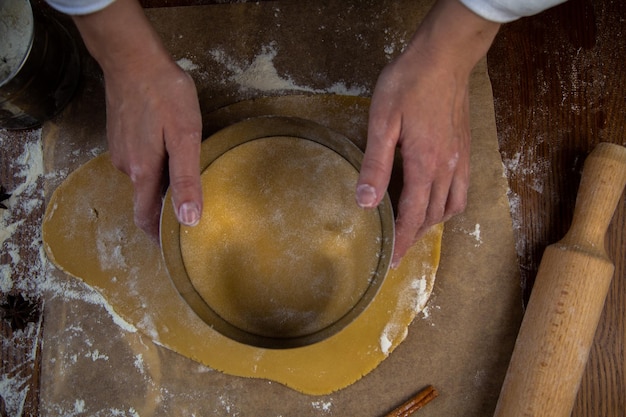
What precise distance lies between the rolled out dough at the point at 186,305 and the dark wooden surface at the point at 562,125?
177mm

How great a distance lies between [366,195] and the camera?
2.32 ft

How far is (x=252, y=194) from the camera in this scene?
0.87 metres

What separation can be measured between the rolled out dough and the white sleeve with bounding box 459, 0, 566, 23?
36 cm

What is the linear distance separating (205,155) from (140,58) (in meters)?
0.18

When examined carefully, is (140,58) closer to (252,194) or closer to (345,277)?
(252,194)

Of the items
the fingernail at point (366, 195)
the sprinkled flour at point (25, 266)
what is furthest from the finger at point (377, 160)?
the sprinkled flour at point (25, 266)

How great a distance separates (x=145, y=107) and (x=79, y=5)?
153 mm

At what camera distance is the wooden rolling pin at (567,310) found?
0.81 metres

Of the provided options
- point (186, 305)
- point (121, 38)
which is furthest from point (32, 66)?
point (186, 305)

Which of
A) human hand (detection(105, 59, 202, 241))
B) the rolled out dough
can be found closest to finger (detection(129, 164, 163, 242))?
human hand (detection(105, 59, 202, 241))

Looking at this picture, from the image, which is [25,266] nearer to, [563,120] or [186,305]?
[186,305]

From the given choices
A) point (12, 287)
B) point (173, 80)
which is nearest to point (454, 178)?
point (173, 80)

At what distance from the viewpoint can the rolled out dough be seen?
0.90 m

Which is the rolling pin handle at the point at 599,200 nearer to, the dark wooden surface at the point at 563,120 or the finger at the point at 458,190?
the dark wooden surface at the point at 563,120
